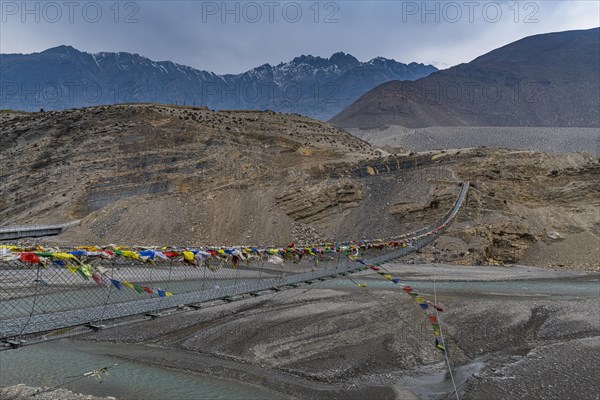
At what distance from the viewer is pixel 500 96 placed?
154 meters

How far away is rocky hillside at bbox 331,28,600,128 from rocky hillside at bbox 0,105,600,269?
93.0 meters

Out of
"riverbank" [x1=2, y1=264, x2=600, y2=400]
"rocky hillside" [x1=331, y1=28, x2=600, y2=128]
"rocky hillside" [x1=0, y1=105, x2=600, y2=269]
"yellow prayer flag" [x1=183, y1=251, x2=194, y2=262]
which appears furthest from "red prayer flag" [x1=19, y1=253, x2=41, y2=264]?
"rocky hillside" [x1=331, y1=28, x2=600, y2=128]

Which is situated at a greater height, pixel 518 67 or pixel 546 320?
pixel 518 67

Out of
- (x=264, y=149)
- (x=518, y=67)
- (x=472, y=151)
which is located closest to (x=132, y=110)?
(x=264, y=149)

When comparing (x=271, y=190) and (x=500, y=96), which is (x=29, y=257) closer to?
(x=271, y=190)

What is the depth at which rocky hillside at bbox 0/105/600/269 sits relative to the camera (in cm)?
2842

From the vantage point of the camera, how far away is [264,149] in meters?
44.6

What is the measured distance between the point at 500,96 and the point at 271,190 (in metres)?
144

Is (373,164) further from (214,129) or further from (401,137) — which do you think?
(401,137)

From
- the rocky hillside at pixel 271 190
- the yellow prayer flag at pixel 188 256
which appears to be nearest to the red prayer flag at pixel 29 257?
the yellow prayer flag at pixel 188 256

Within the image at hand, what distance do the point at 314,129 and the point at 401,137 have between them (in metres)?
55.9

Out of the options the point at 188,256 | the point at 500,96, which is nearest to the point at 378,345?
the point at 188,256

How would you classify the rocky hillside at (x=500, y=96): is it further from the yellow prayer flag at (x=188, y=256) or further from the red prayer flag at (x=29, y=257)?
the red prayer flag at (x=29, y=257)

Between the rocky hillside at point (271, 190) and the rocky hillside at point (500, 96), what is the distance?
93.0m
